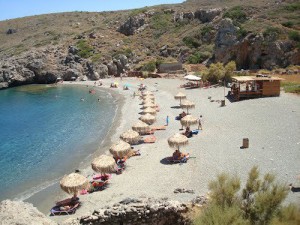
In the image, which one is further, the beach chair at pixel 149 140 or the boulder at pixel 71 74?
the boulder at pixel 71 74

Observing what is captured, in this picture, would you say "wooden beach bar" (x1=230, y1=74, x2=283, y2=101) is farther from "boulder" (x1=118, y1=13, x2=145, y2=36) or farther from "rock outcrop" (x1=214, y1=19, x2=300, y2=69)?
"boulder" (x1=118, y1=13, x2=145, y2=36)

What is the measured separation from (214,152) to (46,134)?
61.7 ft

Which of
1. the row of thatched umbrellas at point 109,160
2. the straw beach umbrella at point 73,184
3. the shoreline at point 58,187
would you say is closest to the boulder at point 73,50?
the shoreline at point 58,187

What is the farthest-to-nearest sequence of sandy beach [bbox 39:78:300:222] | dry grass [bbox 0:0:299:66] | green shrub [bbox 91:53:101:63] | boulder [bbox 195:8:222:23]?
boulder [bbox 195:8:222:23]
green shrub [bbox 91:53:101:63]
dry grass [bbox 0:0:299:66]
sandy beach [bbox 39:78:300:222]

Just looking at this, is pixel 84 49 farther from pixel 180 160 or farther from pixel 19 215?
pixel 19 215

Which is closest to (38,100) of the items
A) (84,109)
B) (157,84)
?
(84,109)

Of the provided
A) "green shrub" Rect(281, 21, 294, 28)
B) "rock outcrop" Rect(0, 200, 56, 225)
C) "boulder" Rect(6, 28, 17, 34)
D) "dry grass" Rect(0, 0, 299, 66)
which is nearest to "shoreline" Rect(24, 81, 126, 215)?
"rock outcrop" Rect(0, 200, 56, 225)

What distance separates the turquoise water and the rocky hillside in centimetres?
1430

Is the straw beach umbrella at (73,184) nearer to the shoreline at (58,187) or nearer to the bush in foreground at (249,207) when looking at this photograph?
the shoreline at (58,187)

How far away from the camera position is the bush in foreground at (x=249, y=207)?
8.18 metres

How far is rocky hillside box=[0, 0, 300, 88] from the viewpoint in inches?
2062

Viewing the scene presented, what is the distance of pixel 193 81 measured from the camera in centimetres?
4859

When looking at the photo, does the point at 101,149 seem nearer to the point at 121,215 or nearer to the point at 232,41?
the point at 121,215

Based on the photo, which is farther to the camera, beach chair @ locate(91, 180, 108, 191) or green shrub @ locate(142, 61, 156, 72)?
green shrub @ locate(142, 61, 156, 72)
